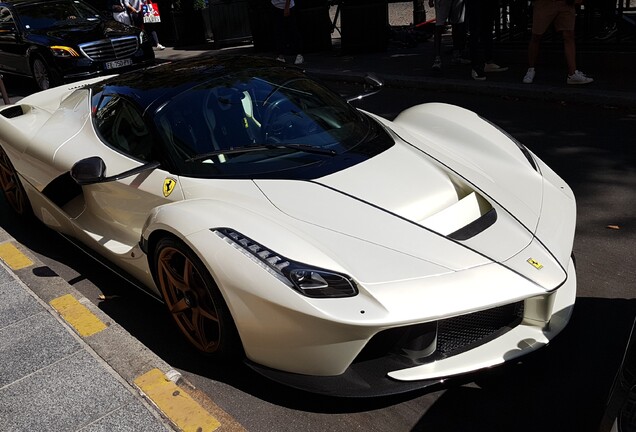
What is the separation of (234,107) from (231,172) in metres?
0.53

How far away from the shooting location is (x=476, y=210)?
3.04m

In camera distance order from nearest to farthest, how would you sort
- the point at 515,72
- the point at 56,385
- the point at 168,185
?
the point at 56,385 → the point at 168,185 → the point at 515,72

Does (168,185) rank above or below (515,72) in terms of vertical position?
above

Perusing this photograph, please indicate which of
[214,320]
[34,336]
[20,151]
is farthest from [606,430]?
[20,151]

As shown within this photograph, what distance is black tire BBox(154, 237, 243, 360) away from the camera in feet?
9.09

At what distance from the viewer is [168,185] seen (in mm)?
3232

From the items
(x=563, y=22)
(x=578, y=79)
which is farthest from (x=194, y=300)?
(x=578, y=79)

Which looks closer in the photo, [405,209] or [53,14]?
[405,209]

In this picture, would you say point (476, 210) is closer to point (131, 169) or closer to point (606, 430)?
point (606, 430)

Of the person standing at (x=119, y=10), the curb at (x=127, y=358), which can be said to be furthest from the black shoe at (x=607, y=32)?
the person standing at (x=119, y=10)

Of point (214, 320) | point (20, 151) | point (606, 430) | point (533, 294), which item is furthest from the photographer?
point (20, 151)

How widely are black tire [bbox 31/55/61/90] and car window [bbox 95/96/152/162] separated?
6.86 meters

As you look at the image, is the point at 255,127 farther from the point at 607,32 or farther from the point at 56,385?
the point at 607,32

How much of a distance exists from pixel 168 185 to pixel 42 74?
8476 mm
